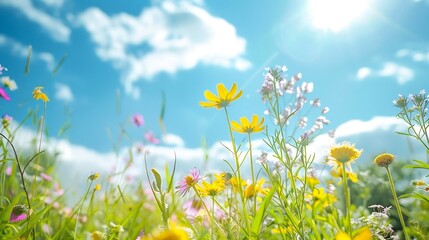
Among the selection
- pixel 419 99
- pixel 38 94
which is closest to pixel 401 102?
pixel 419 99

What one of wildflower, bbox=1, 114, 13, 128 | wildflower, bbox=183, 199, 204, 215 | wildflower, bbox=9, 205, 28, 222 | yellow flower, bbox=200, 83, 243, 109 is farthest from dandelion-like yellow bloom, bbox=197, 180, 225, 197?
wildflower, bbox=1, 114, 13, 128

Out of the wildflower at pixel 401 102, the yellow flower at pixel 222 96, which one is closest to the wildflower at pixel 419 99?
the wildflower at pixel 401 102

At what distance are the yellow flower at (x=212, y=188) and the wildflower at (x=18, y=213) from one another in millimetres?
686

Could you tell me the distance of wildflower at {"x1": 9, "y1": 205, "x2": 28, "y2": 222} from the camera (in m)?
1.48

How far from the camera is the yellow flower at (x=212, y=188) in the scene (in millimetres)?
1445

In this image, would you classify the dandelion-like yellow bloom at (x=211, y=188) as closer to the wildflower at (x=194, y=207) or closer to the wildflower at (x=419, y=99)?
the wildflower at (x=194, y=207)

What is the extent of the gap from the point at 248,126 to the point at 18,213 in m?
0.96

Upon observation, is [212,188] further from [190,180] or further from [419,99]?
[419,99]

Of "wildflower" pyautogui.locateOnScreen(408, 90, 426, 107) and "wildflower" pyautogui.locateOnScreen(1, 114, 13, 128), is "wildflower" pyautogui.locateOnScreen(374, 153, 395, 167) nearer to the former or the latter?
"wildflower" pyautogui.locateOnScreen(408, 90, 426, 107)

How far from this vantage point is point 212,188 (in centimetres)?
144

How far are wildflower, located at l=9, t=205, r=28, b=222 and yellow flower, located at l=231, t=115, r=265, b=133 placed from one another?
88 cm

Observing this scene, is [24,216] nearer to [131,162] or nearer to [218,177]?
[218,177]

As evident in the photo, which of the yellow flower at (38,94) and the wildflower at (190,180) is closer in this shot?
the wildflower at (190,180)

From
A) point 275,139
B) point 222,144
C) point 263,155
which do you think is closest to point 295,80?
point 263,155
